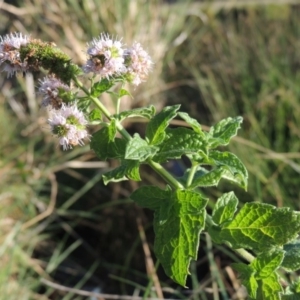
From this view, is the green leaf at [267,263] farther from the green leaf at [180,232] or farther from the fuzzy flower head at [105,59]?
the fuzzy flower head at [105,59]

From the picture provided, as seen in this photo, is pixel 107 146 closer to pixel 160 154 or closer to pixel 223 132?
pixel 160 154

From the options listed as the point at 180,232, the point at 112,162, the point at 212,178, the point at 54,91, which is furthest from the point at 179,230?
the point at 112,162

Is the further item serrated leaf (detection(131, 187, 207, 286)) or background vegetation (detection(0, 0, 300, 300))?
background vegetation (detection(0, 0, 300, 300))

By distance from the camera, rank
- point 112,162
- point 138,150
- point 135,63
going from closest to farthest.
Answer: point 138,150 → point 135,63 → point 112,162

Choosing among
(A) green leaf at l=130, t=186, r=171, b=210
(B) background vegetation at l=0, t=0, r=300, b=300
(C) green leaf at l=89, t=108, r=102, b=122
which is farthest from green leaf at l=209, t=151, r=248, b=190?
(B) background vegetation at l=0, t=0, r=300, b=300

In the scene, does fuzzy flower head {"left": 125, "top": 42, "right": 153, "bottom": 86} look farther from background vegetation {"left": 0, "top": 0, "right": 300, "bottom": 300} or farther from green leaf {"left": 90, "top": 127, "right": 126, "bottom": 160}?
background vegetation {"left": 0, "top": 0, "right": 300, "bottom": 300}

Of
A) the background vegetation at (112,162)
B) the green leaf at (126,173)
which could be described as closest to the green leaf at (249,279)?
the green leaf at (126,173)
